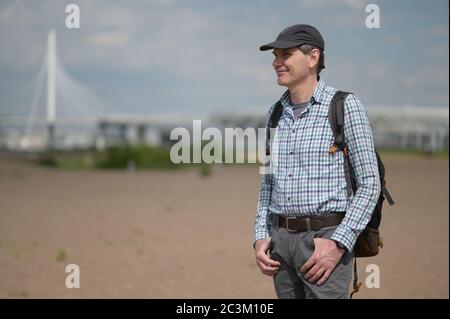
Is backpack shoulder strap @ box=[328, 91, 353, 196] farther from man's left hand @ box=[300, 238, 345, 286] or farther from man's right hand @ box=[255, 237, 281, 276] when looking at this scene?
man's right hand @ box=[255, 237, 281, 276]

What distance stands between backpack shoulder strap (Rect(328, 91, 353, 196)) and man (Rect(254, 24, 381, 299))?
0.02 meters

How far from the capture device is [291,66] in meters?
2.68

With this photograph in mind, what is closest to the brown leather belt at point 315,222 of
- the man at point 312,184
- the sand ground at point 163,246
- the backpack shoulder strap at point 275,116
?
the man at point 312,184

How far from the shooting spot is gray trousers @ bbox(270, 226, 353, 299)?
8.62 feet

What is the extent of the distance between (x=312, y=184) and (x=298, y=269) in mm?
368

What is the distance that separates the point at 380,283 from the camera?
6781 mm

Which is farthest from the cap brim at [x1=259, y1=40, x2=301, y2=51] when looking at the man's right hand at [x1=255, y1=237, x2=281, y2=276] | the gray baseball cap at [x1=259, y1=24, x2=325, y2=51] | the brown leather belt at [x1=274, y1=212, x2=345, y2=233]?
the man's right hand at [x1=255, y1=237, x2=281, y2=276]

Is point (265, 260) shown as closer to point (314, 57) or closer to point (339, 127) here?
point (339, 127)

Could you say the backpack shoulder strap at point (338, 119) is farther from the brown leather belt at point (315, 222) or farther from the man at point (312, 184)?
the brown leather belt at point (315, 222)

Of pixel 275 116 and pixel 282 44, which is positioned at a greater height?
pixel 282 44

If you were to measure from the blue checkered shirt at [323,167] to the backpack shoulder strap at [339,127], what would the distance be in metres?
0.02

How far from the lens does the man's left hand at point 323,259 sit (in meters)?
2.56

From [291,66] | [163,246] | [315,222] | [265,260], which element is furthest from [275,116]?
[163,246]
